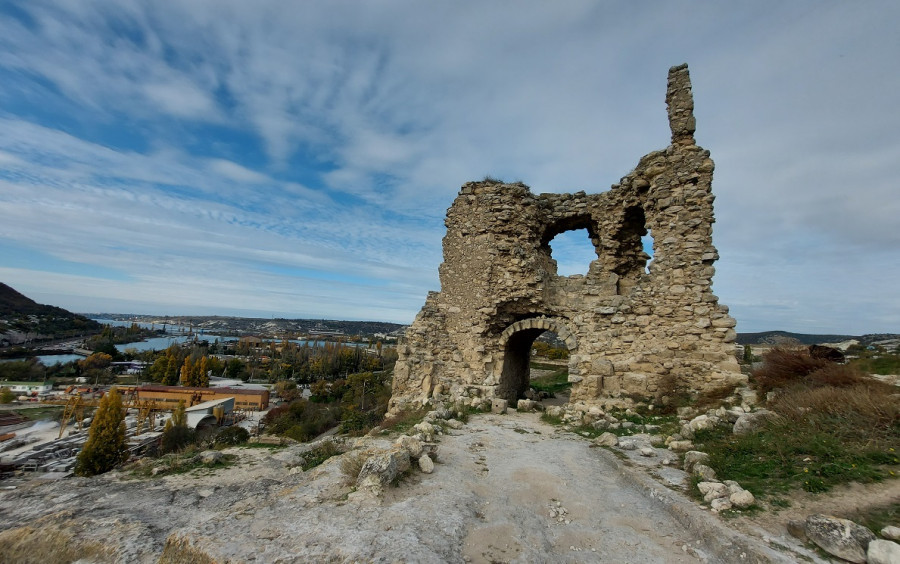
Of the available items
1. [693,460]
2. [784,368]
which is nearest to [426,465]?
[693,460]

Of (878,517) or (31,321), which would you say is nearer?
(878,517)

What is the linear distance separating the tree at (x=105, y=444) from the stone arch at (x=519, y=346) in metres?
22.9

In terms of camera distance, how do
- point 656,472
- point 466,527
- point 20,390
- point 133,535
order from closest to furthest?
1. point 466,527
2. point 133,535
3. point 656,472
4. point 20,390

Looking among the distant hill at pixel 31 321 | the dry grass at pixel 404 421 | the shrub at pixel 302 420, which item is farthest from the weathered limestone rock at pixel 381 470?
the distant hill at pixel 31 321

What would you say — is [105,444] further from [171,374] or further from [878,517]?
[171,374]

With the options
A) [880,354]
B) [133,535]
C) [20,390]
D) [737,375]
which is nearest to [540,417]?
[737,375]

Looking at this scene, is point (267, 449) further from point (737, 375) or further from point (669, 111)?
point (669, 111)

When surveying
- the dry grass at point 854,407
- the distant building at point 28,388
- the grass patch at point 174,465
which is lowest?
the distant building at point 28,388

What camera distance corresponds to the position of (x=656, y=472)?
474 cm

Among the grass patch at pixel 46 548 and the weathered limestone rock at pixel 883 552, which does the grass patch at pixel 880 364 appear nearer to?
the weathered limestone rock at pixel 883 552

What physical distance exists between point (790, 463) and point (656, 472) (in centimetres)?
133

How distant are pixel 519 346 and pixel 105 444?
25.3m

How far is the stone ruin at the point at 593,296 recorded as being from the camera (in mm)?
8758

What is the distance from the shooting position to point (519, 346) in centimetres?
1305
